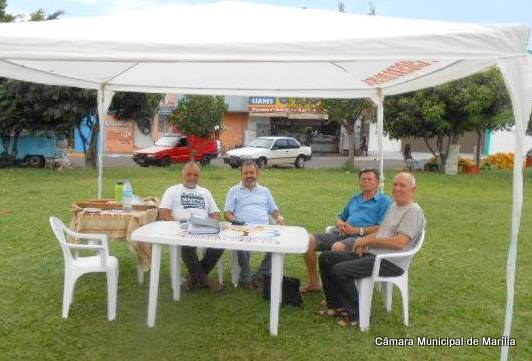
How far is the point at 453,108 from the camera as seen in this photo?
19.6 m

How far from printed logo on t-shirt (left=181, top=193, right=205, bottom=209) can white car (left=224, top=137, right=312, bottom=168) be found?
1598cm

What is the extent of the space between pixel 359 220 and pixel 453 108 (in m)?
15.9

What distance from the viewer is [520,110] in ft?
10.9

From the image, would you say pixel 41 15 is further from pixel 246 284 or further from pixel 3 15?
pixel 246 284

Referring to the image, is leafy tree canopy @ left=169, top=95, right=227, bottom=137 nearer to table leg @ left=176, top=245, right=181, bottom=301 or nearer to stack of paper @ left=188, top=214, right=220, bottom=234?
table leg @ left=176, top=245, right=181, bottom=301

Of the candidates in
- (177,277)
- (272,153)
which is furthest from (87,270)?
(272,153)

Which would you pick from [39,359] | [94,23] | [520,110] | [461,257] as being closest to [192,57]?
[94,23]

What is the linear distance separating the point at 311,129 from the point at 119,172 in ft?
69.6

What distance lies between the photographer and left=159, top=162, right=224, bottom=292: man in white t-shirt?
17.3 ft

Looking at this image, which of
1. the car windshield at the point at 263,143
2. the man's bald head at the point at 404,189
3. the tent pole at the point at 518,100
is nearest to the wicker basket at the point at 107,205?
the man's bald head at the point at 404,189

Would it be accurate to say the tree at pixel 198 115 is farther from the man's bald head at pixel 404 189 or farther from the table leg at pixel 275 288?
the table leg at pixel 275 288

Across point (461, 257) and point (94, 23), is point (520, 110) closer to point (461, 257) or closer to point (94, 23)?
point (94, 23)

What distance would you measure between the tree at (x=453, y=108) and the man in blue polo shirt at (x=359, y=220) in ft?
49.1

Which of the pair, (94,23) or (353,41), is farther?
(94,23)
